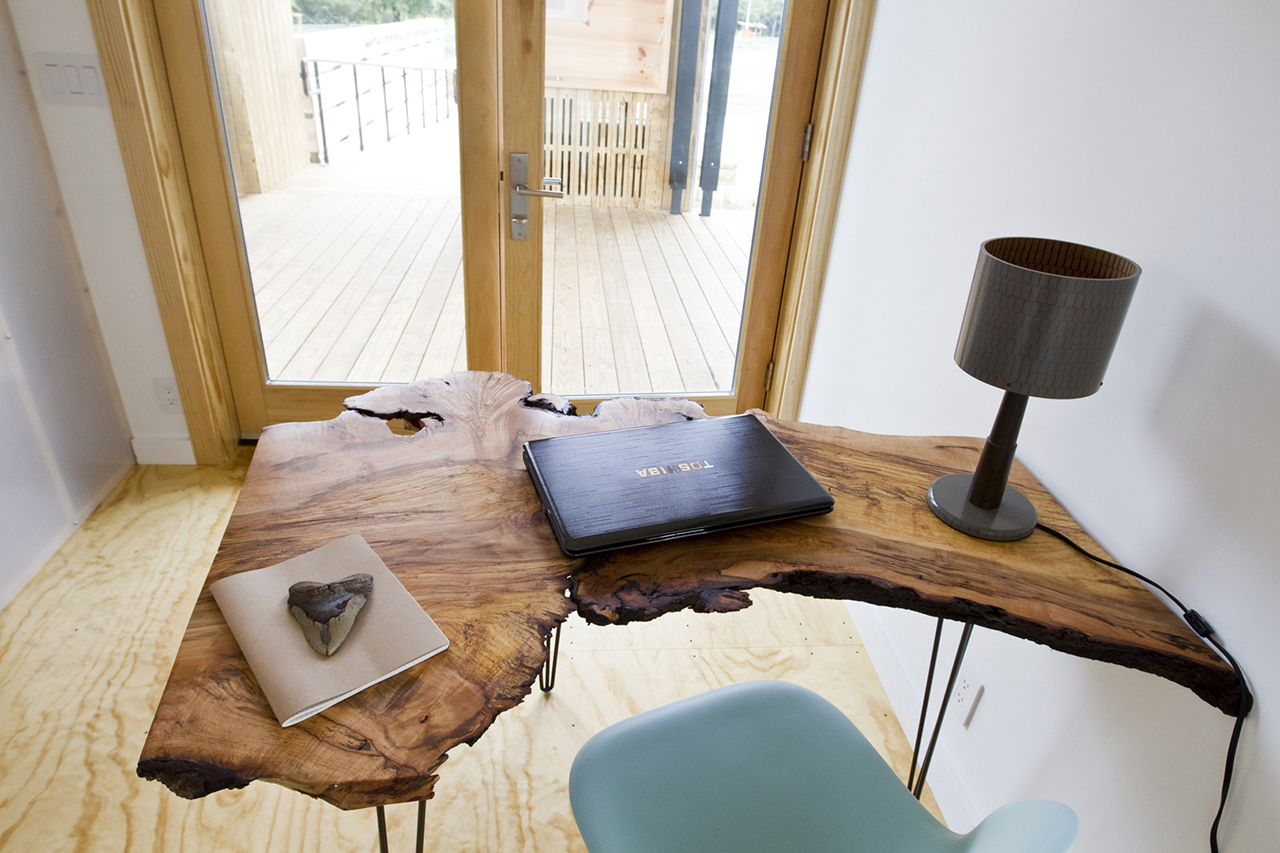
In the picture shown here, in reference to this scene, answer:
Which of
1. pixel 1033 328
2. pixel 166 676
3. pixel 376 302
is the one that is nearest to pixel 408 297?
pixel 376 302

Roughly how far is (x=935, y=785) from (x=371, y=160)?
223 centimetres

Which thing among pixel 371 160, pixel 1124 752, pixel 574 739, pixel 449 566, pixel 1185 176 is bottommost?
pixel 574 739

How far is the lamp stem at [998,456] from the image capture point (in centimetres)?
113

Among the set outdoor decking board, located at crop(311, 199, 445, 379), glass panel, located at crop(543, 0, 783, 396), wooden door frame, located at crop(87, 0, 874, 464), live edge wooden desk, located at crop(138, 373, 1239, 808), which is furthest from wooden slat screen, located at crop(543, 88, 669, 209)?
live edge wooden desk, located at crop(138, 373, 1239, 808)

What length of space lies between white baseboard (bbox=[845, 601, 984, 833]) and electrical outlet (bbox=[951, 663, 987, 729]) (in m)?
0.10

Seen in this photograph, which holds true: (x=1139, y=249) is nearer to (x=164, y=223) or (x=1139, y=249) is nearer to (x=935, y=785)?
(x=935, y=785)

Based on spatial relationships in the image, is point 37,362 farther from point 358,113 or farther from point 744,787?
point 744,787

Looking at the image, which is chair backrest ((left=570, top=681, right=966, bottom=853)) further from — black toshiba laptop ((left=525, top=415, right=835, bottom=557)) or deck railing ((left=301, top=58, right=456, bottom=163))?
deck railing ((left=301, top=58, right=456, bottom=163))

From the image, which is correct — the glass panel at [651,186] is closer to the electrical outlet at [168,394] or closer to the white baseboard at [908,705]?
the white baseboard at [908,705]

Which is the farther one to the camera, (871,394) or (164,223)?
(164,223)

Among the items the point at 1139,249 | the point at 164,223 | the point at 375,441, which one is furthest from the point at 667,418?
the point at 164,223

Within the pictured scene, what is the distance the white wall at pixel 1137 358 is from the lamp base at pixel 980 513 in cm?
11

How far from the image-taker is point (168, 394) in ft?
8.03

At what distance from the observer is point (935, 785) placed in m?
1.66
